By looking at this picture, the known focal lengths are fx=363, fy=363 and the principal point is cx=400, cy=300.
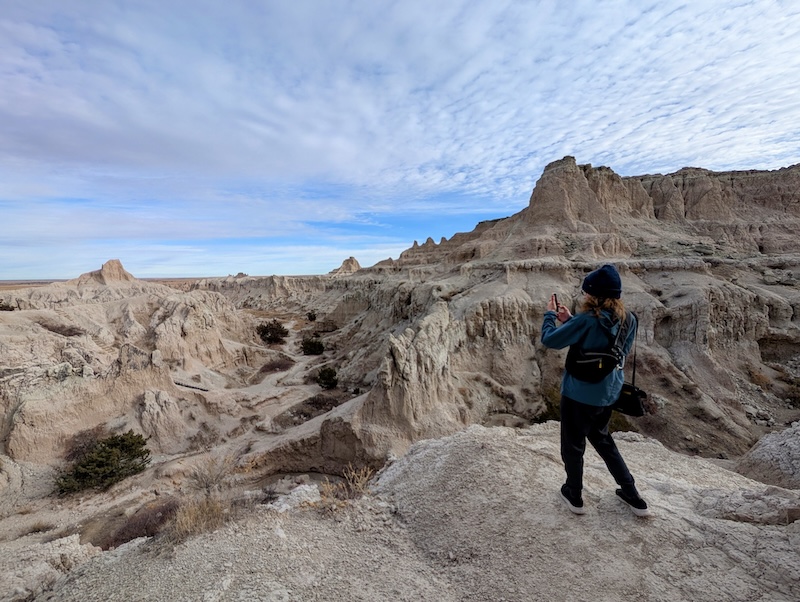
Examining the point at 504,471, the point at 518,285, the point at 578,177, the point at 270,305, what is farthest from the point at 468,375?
the point at 270,305

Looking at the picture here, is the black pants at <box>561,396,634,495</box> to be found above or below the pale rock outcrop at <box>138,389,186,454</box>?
above

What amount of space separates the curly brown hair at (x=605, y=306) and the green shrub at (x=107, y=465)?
15.5 metres

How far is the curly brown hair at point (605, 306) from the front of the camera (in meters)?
3.55

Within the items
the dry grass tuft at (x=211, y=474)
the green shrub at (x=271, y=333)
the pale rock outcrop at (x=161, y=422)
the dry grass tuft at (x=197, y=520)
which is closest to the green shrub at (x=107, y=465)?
the pale rock outcrop at (x=161, y=422)

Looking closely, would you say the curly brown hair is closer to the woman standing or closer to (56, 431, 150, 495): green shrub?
the woman standing

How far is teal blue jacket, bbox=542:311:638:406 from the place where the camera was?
3561mm

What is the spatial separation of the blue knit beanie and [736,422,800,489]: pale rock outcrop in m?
5.82

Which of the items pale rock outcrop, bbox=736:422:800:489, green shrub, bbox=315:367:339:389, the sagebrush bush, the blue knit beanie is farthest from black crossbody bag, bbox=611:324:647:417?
green shrub, bbox=315:367:339:389

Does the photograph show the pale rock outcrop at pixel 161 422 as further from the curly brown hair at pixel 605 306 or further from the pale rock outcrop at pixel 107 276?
the pale rock outcrop at pixel 107 276

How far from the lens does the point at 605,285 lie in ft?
11.7

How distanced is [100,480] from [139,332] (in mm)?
12334

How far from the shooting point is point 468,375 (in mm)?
16797

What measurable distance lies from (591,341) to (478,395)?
13.2 m

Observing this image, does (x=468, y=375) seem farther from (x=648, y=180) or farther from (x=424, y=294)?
(x=648, y=180)
